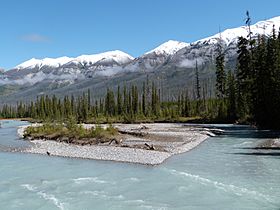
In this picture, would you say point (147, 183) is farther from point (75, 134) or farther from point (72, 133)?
point (72, 133)

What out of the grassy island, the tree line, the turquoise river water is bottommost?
the turquoise river water

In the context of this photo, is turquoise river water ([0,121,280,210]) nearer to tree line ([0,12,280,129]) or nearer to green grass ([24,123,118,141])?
green grass ([24,123,118,141])

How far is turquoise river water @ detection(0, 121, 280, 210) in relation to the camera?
15820 mm

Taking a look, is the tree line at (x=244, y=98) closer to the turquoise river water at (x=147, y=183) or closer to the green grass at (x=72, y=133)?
the green grass at (x=72, y=133)

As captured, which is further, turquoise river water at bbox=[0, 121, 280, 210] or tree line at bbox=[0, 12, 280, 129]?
tree line at bbox=[0, 12, 280, 129]

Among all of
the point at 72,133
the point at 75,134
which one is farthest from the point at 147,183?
the point at 72,133

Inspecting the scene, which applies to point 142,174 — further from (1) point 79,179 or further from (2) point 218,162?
(2) point 218,162

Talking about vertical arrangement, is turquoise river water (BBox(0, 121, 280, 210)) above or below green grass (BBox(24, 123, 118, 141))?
below

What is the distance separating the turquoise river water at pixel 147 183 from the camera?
51.9ft

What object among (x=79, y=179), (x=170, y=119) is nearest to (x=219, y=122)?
(x=170, y=119)

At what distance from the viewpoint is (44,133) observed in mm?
49625

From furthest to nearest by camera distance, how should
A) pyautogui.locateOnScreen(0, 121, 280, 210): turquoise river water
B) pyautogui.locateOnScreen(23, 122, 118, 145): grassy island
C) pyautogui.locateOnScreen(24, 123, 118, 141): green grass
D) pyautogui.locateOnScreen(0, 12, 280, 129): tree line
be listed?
pyautogui.locateOnScreen(0, 12, 280, 129): tree line → pyautogui.locateOnScreen(24, 123, 118, 141): green grass → pyautogui.locateOnScreen(23, 122, 118, 145): grassy island → pyautogui.locateOnScreen(0, 121, 280, 210): turquoise river water

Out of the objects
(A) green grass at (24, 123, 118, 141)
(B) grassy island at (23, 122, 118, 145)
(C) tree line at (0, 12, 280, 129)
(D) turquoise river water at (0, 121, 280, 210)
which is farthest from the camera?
(C) tree line at (0, 12, 280, 129)

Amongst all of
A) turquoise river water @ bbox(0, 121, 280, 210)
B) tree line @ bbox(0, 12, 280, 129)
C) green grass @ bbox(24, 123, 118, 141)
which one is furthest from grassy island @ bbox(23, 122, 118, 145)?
turquoise river water @ bbox(0, 121, 280, 210)
